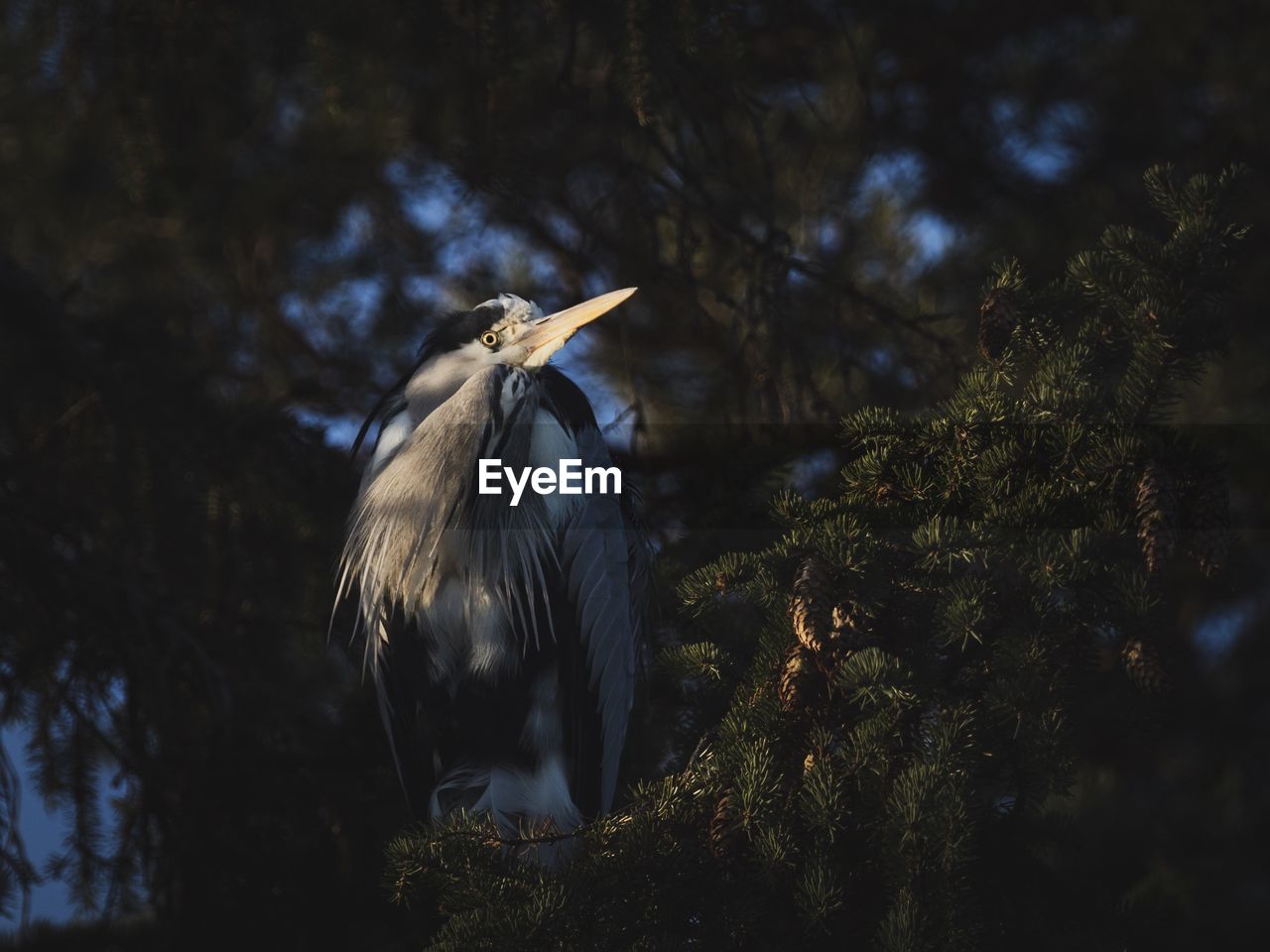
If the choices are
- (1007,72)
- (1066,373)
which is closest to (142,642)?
(1066,373)

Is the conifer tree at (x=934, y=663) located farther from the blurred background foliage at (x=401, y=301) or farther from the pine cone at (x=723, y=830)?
the blurred background foliage at (x=401, y=301)

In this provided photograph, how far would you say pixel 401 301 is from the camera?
9.98 ft

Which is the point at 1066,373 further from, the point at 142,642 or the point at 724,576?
the point at 142,642

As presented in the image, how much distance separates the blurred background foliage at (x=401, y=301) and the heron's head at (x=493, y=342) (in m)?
0.31

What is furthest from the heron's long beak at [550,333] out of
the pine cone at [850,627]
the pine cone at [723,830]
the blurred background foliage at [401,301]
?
the pine cone at [723,830]

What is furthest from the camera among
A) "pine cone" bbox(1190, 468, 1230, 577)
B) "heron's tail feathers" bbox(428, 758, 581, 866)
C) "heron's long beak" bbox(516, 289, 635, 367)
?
"heron's long beak" bbox(516, 289, 635, 367)

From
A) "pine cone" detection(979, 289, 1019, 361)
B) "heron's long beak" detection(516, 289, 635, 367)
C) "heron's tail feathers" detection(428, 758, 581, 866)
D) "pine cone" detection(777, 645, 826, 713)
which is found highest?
"heron's long beak" detection(516, 289, 635, 367)

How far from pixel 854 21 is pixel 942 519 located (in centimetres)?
238

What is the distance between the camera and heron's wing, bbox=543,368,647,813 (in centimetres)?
174

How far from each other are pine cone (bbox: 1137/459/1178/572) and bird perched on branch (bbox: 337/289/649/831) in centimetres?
71

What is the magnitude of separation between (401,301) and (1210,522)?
7.01 ft

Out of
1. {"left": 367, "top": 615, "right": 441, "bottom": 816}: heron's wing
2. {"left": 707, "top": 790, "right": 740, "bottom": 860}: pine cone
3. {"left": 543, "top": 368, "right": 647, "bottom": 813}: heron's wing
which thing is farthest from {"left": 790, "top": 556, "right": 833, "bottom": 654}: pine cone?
{"left": 367, "top": 615, "right": 441, "bottom": 816}: heron's wing

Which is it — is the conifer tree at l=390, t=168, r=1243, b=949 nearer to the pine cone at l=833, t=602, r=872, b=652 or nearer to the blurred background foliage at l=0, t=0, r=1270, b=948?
the pine cone at l=833, t=602, r=872, b=652

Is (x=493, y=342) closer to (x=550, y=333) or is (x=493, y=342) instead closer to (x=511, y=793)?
(x=550, y=333)
